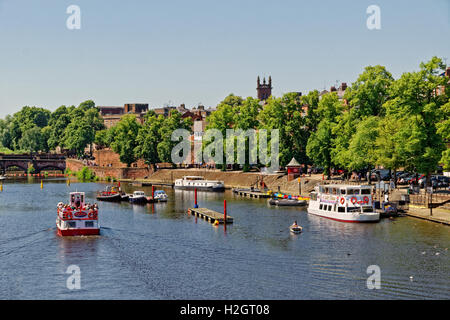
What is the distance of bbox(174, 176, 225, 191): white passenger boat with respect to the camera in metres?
137

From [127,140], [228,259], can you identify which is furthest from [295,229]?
[127,140]

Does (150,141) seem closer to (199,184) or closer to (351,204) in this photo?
(199,184)

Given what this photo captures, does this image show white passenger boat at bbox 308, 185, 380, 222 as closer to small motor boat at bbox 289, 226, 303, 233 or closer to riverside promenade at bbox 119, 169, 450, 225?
riverside promenade at bbox 119, 169, 450, 225

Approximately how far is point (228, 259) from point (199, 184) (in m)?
83.6

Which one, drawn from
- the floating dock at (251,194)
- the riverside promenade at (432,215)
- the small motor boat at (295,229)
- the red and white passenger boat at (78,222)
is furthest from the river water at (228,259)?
the floating dock at (251,194)

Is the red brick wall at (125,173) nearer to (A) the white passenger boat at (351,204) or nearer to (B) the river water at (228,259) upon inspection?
(B) the river water at (228,259)

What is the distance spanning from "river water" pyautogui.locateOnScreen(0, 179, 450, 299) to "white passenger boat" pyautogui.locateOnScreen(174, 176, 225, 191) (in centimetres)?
4792

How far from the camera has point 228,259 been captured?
193ft

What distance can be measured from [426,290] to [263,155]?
8921 cm

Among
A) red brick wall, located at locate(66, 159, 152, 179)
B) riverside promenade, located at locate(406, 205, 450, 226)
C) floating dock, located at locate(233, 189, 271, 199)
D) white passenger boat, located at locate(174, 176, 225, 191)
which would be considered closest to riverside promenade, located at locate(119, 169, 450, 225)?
riverside promenade, located at locate(406, 205, 450, 226)

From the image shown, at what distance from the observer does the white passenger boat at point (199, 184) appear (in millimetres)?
137000

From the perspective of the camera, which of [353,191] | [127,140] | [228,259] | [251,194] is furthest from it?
[127,140]
